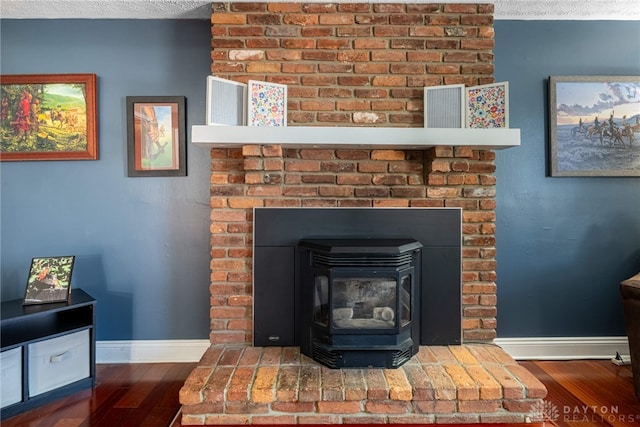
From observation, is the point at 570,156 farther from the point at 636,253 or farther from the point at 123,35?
the point at 123,35

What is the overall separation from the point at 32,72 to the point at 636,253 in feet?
13.3

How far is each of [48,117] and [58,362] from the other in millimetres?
1469

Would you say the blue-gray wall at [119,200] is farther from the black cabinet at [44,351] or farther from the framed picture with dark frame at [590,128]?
the framed picture with dark frame at [590,128]

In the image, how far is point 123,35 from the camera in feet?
7.12

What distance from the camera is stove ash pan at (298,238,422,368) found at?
1.67m

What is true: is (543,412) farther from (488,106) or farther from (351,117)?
(351,117)

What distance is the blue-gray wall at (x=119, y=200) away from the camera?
7.11 feet

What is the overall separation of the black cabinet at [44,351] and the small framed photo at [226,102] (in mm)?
1242

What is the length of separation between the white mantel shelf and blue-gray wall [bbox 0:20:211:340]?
55 cm

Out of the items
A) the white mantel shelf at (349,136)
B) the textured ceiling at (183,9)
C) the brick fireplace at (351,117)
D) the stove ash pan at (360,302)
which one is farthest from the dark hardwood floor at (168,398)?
the textured ceiling at (183,9)

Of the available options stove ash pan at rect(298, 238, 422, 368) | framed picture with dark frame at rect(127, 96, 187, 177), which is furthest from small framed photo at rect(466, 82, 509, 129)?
framed picture with dark frame at rect(127, 96, 187, 177)

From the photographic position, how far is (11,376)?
1660mm

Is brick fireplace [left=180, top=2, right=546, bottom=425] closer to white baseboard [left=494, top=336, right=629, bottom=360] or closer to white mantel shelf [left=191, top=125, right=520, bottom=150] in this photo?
white mantel shelf [left=191, top=125, right=520, bottom=150]

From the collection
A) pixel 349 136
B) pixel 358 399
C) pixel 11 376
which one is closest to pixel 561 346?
pixel 358 399
